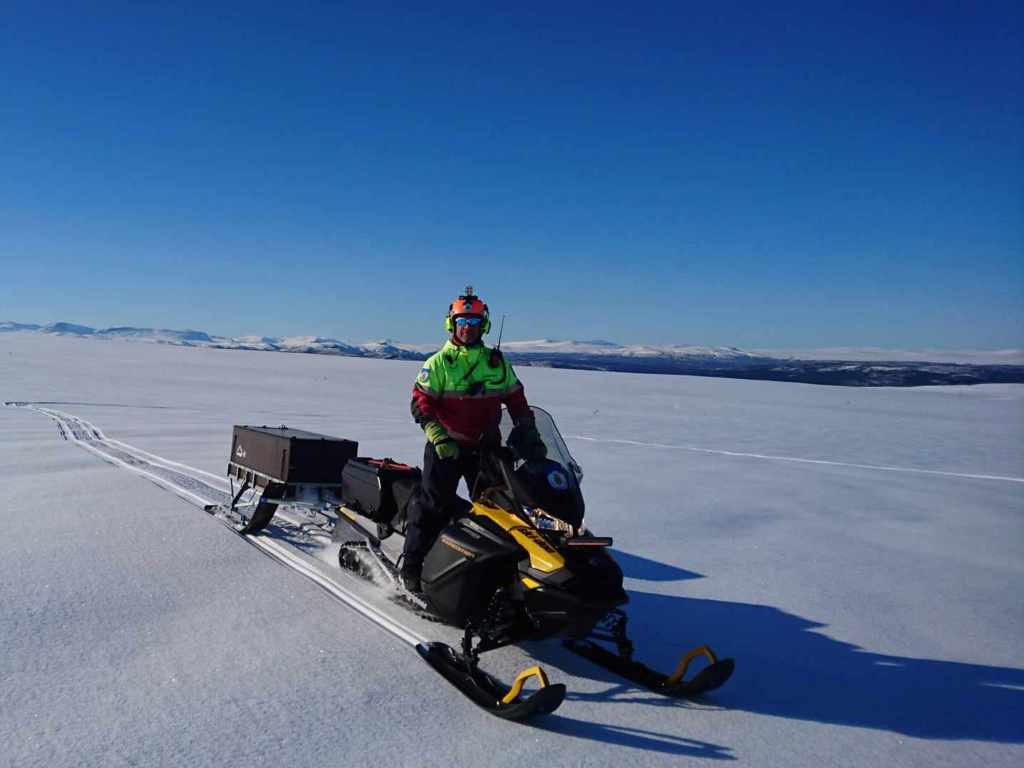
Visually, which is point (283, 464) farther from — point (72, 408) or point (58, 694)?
point (72, 408)

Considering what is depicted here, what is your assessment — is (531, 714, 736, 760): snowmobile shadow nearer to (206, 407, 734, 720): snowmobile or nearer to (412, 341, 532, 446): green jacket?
(206, 407, 734, 720): snowmobile

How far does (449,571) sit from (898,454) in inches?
510

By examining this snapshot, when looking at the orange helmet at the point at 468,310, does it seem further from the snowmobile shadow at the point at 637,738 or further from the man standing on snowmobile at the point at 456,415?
the snowmobile shadow at the point at 637,738

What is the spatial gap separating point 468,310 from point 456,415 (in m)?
0.69

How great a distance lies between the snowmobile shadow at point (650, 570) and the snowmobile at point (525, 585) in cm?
123

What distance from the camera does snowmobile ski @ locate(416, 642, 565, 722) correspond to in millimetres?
3293

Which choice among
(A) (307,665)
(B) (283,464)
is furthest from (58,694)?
(B) (283,464)

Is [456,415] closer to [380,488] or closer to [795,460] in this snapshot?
[380,488]

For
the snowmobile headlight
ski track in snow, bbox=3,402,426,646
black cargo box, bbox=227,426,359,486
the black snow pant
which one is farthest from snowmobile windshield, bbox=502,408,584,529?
black cargo box, bbox=227,426,359,486

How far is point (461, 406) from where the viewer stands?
15.1ft

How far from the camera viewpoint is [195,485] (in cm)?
826

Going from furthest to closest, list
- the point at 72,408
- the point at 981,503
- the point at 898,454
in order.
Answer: the point at 72,408, the point at 898,454, the point at 981,503

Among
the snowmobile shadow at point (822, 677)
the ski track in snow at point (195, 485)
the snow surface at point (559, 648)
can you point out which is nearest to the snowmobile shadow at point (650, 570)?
the snow surface at point (559, 648)

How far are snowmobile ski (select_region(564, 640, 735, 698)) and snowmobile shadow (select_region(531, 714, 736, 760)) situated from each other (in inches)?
13.6
